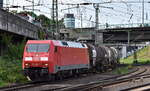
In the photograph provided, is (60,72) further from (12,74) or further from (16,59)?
(16,59)

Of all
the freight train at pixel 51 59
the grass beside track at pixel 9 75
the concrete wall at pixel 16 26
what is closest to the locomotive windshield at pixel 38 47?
the freight train at pixel 51 59

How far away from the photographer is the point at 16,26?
36.0 metres

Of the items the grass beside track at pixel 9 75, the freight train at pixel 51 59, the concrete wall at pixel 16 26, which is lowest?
the grass beside track at pixel 9 75

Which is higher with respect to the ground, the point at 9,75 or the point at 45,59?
the point at 45,59

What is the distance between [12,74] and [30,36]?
1474cm

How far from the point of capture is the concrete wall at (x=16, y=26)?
3189 centimetres

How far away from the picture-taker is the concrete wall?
31891 millimetres

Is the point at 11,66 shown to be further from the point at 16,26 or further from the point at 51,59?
the point at 16,26

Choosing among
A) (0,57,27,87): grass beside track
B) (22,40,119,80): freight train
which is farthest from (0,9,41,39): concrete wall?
(22,40,119,80): freight train

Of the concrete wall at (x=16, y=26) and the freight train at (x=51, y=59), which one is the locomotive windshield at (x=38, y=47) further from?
the concrete wall at (x=16, y=26)

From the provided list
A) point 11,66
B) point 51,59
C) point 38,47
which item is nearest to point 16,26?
point 11,66

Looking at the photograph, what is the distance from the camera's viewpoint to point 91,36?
69000 millimetres

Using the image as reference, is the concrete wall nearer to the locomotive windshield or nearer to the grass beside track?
the grass beside track

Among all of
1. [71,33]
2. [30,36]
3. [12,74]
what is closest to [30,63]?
[12,74]
